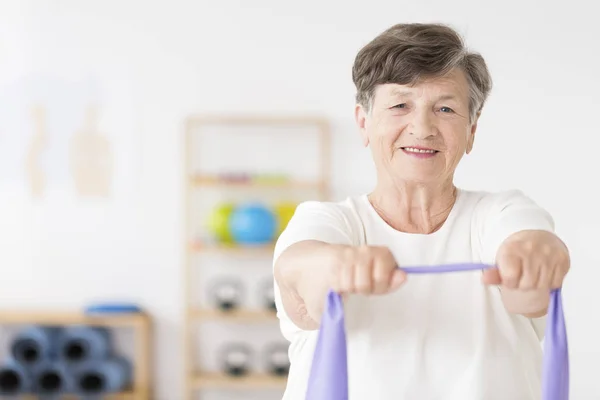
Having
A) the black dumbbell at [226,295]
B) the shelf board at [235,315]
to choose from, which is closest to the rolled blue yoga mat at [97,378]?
the shelf board at [235,315]

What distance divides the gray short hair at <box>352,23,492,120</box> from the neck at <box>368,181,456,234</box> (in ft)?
0.48

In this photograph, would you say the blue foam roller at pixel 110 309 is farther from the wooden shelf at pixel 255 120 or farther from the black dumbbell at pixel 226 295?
the wooden shelf at pixel 255 120

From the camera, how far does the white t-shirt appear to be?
A: 1234mm

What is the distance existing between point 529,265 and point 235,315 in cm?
398

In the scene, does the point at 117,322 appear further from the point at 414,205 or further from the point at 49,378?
the point at 414,205

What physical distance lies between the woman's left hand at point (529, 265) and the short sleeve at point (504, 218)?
0.08 m

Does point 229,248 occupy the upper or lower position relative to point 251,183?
lower

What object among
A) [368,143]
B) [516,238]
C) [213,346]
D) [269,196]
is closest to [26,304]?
[213,346]

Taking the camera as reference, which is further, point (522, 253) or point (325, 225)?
point (325, 225)

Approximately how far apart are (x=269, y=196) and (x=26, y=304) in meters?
1.64

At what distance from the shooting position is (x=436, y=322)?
1275mm

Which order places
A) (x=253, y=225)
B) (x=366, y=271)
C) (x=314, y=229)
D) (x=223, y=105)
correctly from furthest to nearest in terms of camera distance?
A: 1. (x=223, y=105)
2. (x=253, y=225)
3. (x=314, y=229)
4. (x=366, y=271)

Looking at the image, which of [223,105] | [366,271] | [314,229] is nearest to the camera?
[366,271]

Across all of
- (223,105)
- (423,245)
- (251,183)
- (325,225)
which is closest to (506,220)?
(423,245)
